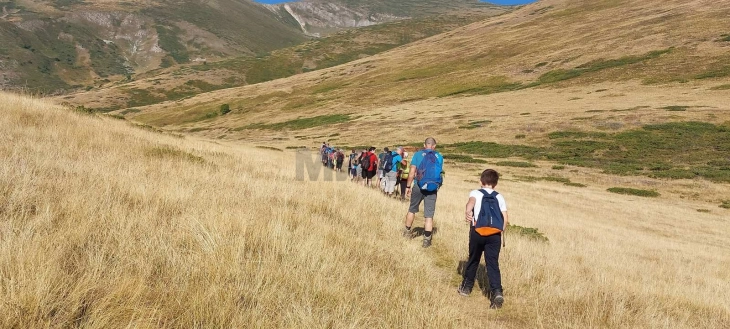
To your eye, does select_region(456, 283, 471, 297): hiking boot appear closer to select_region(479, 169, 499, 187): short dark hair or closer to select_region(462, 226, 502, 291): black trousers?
select_region(462, 226, 502, 291): black trousers

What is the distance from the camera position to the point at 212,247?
3699 millimetres

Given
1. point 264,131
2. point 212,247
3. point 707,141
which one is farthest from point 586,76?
point 212,247

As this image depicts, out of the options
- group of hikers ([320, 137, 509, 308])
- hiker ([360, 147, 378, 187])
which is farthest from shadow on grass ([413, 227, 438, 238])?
hiker ([360, 147, 378, 187])

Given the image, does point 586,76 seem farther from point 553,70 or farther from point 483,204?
point 483,204

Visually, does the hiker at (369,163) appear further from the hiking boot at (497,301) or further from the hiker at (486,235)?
the hiking boot at (497,301)

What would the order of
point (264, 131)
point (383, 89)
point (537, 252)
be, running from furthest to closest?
point (383, 89), point (264, 131), point (537, 252)

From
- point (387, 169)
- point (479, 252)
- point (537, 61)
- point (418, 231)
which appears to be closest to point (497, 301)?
point (479, 252)

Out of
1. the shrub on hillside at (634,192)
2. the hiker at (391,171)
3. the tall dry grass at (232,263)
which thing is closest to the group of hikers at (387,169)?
the hiker at (391,171)

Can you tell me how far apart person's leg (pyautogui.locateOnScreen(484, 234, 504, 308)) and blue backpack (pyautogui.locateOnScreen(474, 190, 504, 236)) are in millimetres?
103

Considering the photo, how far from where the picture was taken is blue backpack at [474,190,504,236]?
17.7 feet

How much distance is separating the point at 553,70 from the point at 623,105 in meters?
36.7

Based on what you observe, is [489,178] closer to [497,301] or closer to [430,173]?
[497,301]

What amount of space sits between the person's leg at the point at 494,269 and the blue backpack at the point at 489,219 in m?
0.10

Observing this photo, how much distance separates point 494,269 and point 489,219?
0.68 metres
